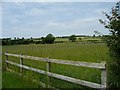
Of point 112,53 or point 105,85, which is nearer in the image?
Answer: point 105,85

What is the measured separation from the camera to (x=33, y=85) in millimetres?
9578

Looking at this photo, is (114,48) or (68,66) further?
(68,66)

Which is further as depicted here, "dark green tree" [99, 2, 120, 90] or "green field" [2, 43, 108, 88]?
"green field" [2, 43, 108, 88]

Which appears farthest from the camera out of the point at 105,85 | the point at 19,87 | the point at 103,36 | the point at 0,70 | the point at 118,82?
the point at 0,70

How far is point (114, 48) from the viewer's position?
695 centimetres

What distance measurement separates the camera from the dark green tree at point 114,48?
22.6 ft

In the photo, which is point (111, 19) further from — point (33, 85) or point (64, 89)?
point (33, 85)

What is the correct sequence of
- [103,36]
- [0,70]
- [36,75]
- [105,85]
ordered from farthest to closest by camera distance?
[0,70]
[36,75]
[103,36]
[105,85]

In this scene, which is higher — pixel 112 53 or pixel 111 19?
pixel 111 19

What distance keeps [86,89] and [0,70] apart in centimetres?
889

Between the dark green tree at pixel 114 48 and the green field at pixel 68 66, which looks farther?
the green field at pixel 68 66

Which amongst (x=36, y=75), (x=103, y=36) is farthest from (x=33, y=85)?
(x=103, y=36)

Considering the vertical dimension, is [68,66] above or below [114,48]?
below

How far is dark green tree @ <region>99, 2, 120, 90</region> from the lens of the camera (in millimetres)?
6879
